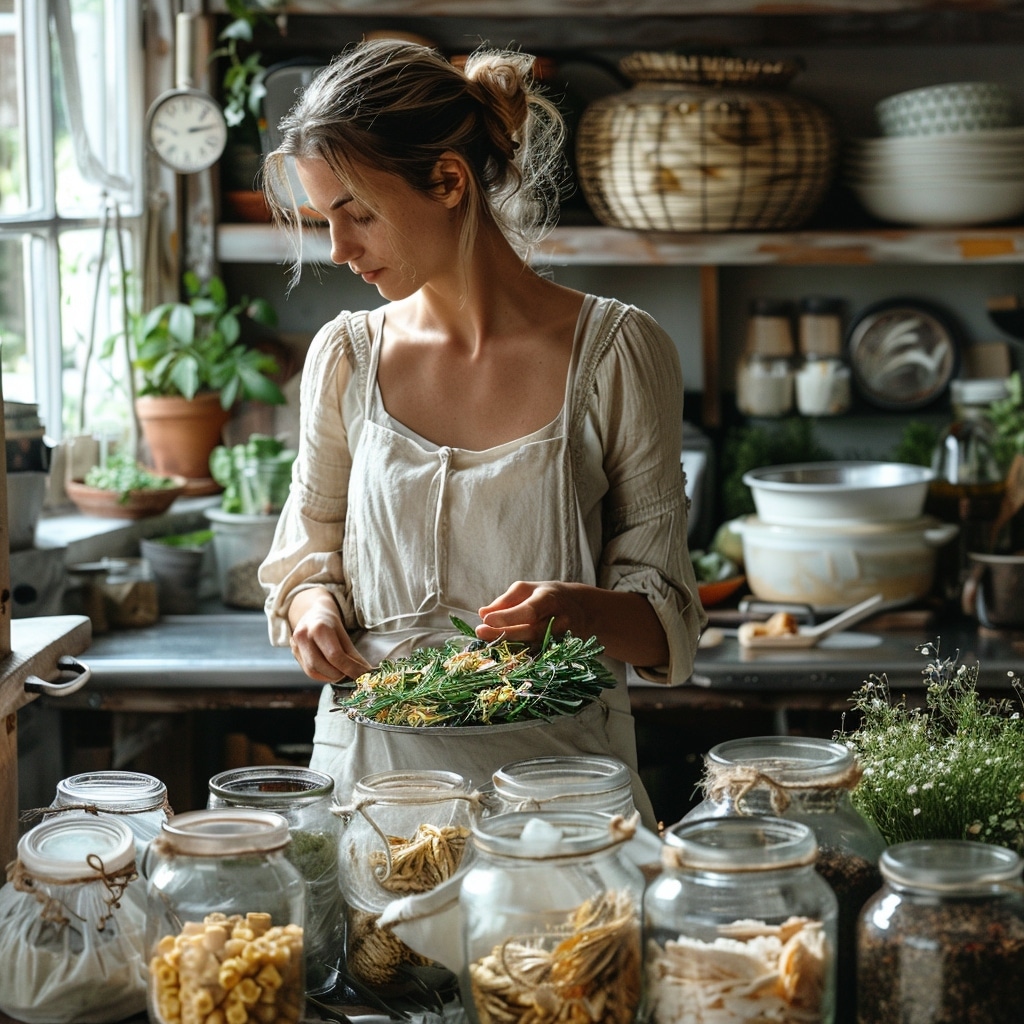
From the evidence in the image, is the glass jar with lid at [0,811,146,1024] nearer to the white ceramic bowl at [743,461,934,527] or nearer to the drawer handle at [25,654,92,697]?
the drawer handle at [25,654,92,697]

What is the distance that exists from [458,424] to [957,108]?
72.4 inches

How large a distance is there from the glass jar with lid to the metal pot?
6.67 feet

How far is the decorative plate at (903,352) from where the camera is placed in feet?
11.1

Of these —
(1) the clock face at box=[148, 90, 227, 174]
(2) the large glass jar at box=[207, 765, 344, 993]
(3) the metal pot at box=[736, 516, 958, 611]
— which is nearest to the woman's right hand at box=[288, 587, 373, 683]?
(2) the large glass jar at box=[207, 765, 344, 993]

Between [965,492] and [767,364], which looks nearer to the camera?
[965,492]

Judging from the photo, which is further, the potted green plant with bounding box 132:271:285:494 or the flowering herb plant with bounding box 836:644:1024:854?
the potted green plant with bounding box 132:271:285:494

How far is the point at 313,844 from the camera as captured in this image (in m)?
1.06

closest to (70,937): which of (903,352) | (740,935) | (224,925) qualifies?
(224,925)

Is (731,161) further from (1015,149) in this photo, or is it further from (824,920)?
(824,920)

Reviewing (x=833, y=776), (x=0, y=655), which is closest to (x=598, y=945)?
(x=833, y=776)

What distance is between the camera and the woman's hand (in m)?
1.34

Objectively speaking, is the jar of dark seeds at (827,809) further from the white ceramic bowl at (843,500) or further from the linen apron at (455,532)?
the white ceramic bowl at (843,500)

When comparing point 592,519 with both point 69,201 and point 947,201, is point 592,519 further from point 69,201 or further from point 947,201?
point 69,201

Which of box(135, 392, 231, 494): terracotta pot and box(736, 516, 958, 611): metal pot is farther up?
box(135, 392, 231, 494): terracotta pot
